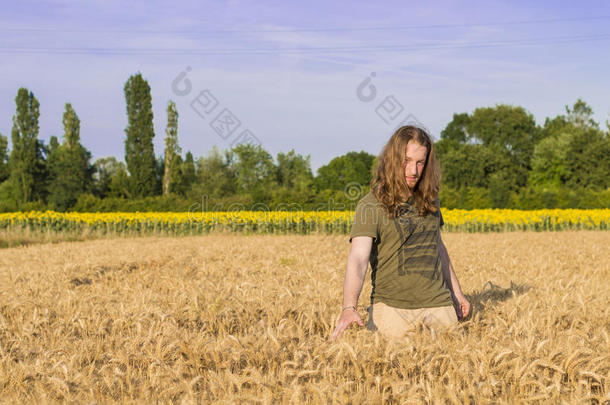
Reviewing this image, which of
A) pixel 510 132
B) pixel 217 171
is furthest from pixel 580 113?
pixel 217 171

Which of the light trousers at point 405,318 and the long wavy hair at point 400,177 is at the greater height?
the long wavy hair at point 400,177

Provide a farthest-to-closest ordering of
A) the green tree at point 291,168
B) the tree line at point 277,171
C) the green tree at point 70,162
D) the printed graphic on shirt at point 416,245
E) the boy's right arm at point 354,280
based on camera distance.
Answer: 1. the green tree at point 291,168
2. the green tree at point 70,162
3. the tree line at point 277,171
4. the printed graphic on shirt at point 416,245
5. the boy's right arm at point 354,280

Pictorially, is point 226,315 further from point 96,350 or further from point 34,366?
point 34,366

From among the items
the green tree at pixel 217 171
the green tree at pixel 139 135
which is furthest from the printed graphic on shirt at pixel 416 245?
the green tree at pixel 217 171

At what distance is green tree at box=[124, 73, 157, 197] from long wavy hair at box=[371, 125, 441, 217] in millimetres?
39638

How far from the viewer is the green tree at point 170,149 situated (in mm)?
43312

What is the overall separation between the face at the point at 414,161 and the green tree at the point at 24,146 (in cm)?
4735

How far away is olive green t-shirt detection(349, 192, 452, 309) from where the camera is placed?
3.47 metres

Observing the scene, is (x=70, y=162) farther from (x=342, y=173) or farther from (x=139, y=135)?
(x=342, y=173)

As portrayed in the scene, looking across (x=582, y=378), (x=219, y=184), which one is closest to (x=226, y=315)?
(x=582, y=378)

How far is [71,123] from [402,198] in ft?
195

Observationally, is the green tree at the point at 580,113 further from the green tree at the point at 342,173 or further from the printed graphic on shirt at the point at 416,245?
the printed graphic on shirt at the point at 416,245

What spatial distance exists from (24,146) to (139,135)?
11.4 m

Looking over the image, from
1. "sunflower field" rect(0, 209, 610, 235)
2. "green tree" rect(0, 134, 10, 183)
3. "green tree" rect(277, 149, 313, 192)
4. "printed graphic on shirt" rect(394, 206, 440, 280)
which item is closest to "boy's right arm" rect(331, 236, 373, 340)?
"printed graphic on shirt" rect(394, 206, 440, 280)
